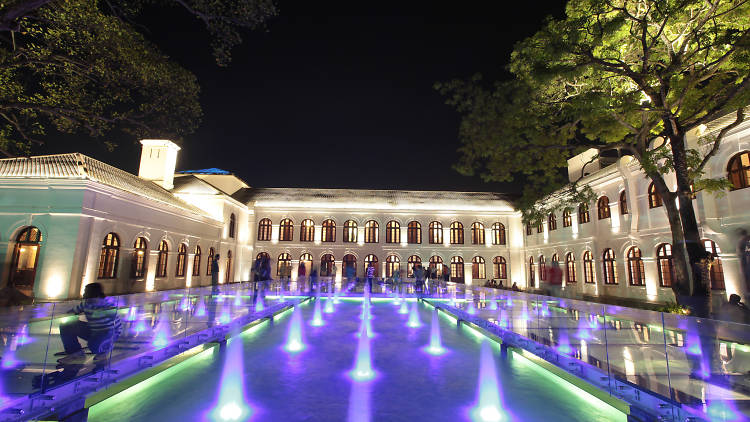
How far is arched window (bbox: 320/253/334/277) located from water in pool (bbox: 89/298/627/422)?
894 inches

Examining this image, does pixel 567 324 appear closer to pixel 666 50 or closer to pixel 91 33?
pixel 666 50

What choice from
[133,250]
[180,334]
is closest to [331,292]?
[133,250]

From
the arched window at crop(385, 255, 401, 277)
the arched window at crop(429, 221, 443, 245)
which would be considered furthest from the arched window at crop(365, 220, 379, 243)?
the arched window at crop(429, 221, 443, 245)

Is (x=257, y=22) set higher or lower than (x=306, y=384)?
higher

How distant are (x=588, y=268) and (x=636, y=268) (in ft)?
12.9

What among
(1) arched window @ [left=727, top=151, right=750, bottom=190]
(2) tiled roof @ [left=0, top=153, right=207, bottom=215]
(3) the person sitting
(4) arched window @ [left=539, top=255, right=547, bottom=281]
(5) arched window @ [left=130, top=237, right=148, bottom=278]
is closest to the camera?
(3) the person sitting

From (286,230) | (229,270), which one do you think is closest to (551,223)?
(286,230)

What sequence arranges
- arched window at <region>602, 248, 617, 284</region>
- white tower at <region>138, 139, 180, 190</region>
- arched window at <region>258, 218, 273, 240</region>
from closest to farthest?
arched window at <region>602, 248, 617, 284</region>
white tower at <region>138, 139, 180, 190</region>
arched window at <region>258, 218, 273, 240</region>

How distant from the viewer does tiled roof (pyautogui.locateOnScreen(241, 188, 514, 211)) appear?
32844mm

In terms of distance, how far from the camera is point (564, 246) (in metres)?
26.5

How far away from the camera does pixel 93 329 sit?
544 cm

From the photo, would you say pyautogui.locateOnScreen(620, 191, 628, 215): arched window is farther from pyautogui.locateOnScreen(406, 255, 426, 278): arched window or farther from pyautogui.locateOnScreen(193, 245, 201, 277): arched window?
pyautogui.locateOnScreen(193, 245, 201, 277): arched window

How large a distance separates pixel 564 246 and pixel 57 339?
2845 cm

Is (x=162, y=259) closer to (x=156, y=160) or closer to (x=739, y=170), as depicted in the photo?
(x=156, y=160)
